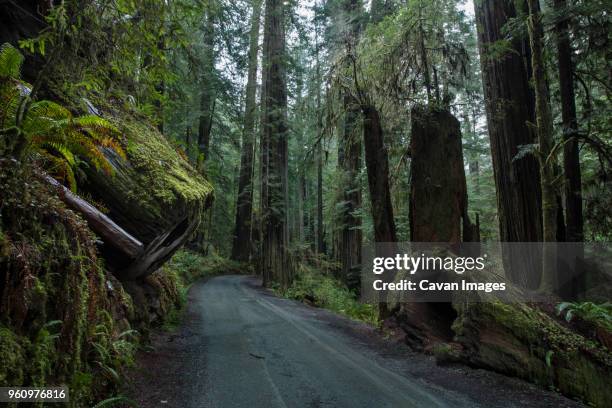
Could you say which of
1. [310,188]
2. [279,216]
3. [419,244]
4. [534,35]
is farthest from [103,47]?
[310,188]

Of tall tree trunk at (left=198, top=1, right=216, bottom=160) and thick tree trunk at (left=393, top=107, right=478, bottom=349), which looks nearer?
thick tree trunk at (left=393, top=107, right=478, bottom=349)

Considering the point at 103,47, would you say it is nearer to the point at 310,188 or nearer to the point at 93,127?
the point at 93,127

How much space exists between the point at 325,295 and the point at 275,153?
701 cm

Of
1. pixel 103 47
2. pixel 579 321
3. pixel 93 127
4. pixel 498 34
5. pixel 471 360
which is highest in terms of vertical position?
pixel 498 34

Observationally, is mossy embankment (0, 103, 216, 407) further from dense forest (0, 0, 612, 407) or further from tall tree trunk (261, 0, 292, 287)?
tall tree trunk (261, 0, 292, 287)

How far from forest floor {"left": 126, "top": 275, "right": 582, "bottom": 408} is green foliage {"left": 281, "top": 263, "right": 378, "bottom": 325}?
4755 mm

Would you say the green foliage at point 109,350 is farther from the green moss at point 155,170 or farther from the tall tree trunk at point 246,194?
the tall tree trunk at point 246,194

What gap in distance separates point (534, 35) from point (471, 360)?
19.8ft

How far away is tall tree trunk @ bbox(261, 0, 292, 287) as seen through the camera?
54.3 ft

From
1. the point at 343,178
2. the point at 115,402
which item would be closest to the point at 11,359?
the point at 115,402

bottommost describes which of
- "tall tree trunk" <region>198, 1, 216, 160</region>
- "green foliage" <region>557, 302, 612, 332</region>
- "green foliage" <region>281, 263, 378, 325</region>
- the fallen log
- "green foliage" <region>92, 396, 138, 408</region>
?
"green foliage" <region>281, 263, 378, 325</region>

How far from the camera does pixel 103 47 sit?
498cm

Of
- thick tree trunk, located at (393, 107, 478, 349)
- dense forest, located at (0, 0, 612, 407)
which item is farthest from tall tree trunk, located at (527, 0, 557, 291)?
thick tree trunk, located at (393, 107, 478, 349)

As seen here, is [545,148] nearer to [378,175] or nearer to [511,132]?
[511,132]
